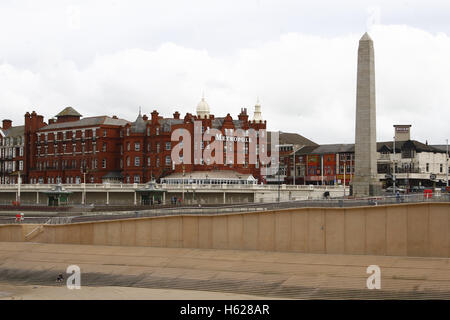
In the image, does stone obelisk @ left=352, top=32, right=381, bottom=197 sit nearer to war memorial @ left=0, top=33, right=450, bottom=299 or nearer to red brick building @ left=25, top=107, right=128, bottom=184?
war memorial @ left=0, top=33, right=450, bottom=299

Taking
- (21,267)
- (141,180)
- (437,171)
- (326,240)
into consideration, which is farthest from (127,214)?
(437,171)

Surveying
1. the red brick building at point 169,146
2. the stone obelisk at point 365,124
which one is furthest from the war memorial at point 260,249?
the red brick building at point 169,146

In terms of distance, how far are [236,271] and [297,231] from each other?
6424 mm

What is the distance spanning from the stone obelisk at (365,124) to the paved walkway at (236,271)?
70.3ft

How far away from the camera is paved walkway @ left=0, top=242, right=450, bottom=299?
127 ft

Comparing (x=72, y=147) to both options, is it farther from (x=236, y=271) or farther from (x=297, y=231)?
(x=236, y=271)

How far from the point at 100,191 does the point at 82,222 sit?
46370mm

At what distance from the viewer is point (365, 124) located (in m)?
66.8

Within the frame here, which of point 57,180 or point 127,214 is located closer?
point 127,214

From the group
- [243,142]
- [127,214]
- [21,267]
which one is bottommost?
[21,267]

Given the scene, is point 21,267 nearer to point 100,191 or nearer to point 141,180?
point 100,191

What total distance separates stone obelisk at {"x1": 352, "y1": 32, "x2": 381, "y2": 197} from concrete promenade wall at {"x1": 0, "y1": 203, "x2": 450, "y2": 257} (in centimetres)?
1994

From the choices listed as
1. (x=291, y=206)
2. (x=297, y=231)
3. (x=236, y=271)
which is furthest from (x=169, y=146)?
(x=236, y=271)
